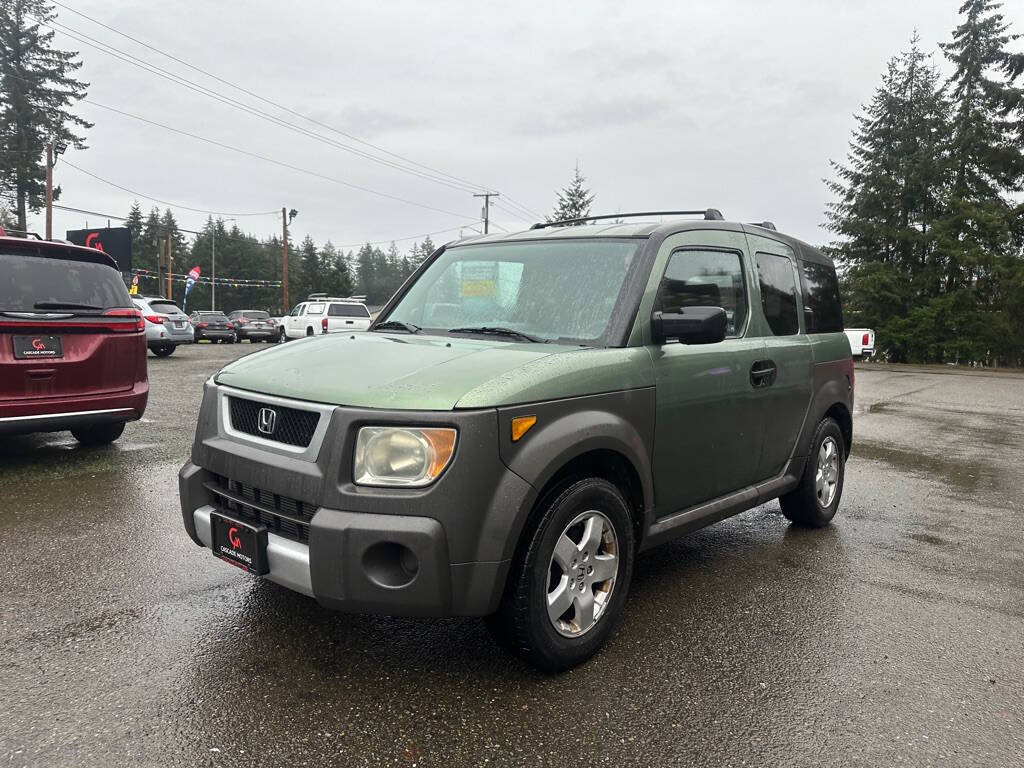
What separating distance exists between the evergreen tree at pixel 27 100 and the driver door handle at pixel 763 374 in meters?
52.0

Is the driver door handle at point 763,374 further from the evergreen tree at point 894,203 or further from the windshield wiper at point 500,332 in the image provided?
the evergreen tree at point 894,203

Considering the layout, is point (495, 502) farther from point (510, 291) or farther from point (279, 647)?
point (510, 291)

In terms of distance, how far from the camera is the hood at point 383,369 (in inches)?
103

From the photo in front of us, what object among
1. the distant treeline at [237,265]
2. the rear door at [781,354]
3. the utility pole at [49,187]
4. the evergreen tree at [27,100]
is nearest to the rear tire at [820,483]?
the rear door at [781,354]

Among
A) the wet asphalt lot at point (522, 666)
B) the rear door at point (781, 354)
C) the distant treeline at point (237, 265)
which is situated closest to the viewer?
the wet asphalt lot at point (522, 666)

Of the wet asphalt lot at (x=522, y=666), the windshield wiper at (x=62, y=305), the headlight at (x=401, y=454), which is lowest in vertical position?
the wet asphalt lot at (x=522, y=666)

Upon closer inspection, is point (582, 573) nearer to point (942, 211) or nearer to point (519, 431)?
point (519, 431)

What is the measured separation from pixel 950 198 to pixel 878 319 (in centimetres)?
599

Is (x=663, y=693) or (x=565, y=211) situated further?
(x=565, y=211)

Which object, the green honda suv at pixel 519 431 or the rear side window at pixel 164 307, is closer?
the green honda suv at pixel 519 431

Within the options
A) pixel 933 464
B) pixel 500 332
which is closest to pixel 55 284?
pixel 500 332

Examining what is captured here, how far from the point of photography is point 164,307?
2034cm

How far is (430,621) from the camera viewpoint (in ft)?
11.2

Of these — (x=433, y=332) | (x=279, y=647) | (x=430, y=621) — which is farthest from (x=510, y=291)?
(x=279, y=647)
